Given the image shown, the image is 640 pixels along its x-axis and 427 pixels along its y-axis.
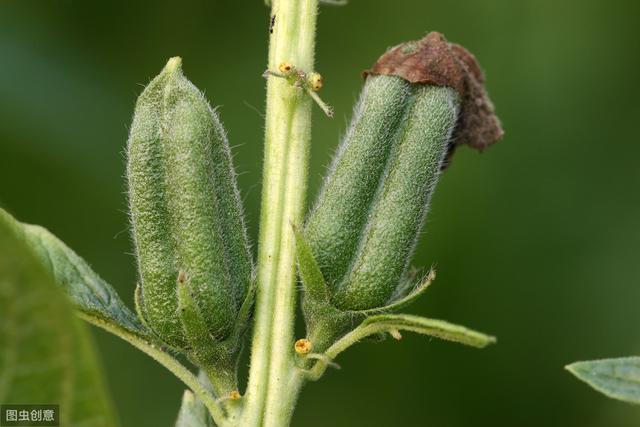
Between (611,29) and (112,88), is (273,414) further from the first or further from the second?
(611,29)

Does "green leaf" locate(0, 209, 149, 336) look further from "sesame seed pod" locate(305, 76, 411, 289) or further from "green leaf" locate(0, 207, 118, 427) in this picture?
"green leaf" locate(0, 207, 118, 427)

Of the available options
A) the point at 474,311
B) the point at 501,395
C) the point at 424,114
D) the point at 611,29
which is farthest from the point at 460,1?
the point at 424,114

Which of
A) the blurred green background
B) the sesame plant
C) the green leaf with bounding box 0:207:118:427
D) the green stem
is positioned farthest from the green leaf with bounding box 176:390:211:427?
the blurred green background

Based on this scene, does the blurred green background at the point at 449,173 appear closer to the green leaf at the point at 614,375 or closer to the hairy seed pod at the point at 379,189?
the hairy seed pod at the point at 379,189

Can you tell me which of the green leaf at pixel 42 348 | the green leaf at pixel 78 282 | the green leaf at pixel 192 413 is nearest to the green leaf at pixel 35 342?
the green leaf at pixel 42 348

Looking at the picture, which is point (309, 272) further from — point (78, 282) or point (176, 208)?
point (78, 282)

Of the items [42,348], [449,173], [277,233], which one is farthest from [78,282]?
[449,173]
